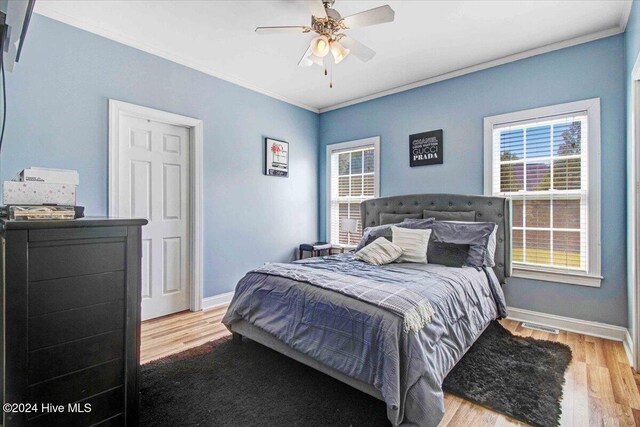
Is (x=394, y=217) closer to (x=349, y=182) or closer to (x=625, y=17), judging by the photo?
(x=349, y=182)

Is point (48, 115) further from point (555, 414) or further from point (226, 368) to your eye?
point (555, 414)

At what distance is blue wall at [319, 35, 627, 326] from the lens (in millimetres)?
2736

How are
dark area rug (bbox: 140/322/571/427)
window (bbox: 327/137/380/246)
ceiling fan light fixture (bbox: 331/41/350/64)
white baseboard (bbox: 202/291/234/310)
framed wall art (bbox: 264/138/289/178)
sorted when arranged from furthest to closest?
window (bbox: 327/137/380/246), framed wall art (bbox: 264/138/289/178), white baseboard (bbox: 202/291/234/310), ceiling fan light fixture (bbox: 331/41/350/64), dark area rug (bbox: 140/322/571/427)

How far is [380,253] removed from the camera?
2930mm

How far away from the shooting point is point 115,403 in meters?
1.33

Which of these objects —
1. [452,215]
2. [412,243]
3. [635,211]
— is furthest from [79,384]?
[635,211]

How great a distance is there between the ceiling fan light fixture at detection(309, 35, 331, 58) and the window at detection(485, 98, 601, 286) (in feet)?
6.75

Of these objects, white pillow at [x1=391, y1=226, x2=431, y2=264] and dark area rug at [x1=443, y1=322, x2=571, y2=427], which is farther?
white pillow at [x1=391, y1=226, x2=431, y2=264]

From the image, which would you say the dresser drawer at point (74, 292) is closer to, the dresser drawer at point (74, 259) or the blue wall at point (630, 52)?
the dresser drawer at point (74, 259)

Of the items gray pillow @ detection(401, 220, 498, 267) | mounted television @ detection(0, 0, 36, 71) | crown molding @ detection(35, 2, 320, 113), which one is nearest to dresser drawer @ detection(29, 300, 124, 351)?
mounted television @ detection(0, 0, 36, 71)

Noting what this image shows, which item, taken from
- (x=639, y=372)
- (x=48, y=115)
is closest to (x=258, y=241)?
(x=48, y=115)

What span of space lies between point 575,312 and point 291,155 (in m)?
3.77

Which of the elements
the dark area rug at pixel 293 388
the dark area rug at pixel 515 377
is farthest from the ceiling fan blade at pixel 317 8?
the dark area rug at pixel 515 377

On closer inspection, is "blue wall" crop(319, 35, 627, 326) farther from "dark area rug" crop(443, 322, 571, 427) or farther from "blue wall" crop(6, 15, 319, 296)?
"blue wall" crop(6, 15, 319, 296)
